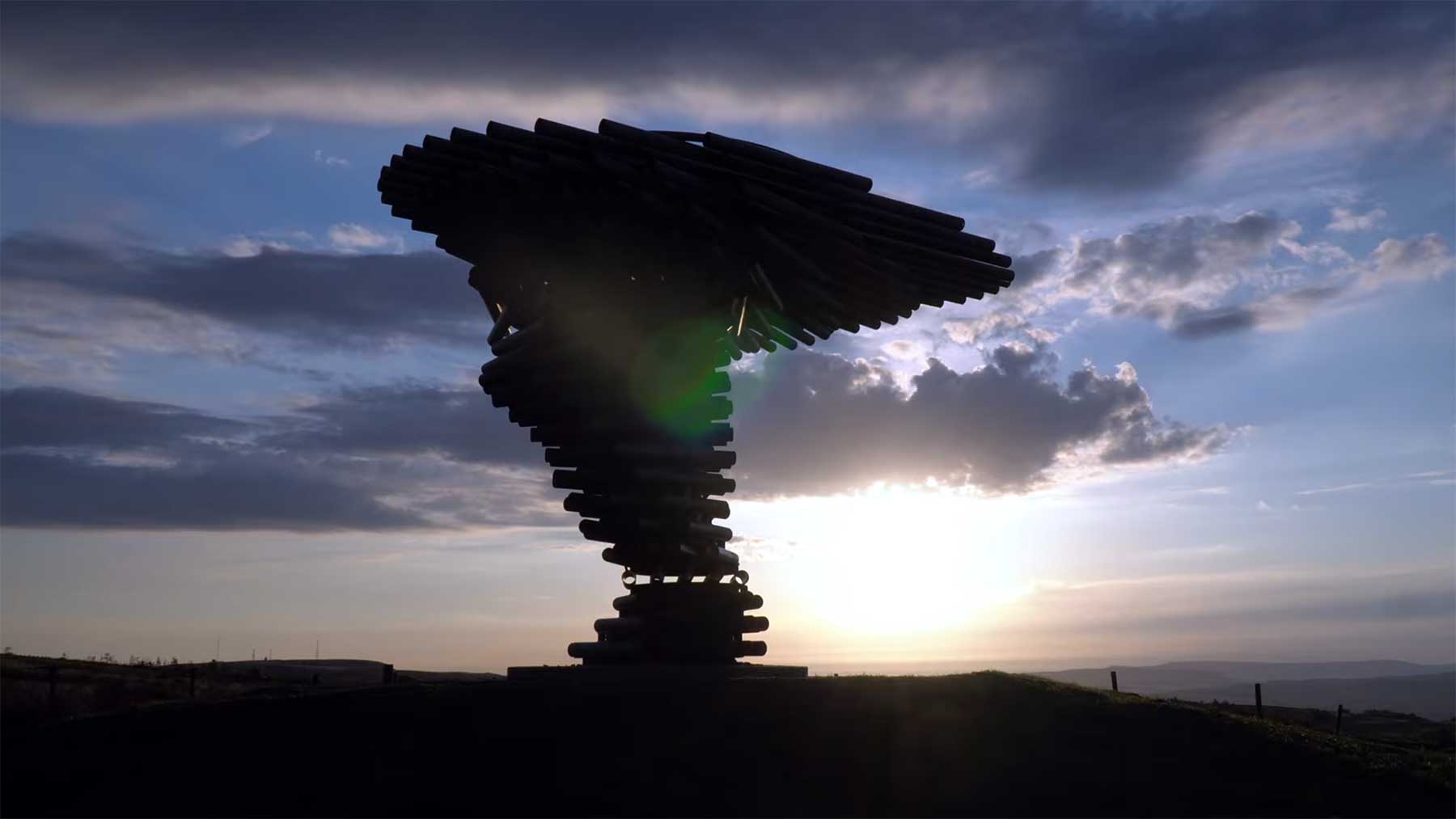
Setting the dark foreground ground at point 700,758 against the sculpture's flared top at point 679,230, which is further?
the sculpture's flared top at point 679,230

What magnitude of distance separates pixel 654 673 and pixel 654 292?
17.5 feet

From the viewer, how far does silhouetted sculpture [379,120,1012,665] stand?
17234 millimetres

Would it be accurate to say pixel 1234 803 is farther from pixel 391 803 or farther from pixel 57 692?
pixel 57 692

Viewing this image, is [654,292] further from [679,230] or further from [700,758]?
[700,758]

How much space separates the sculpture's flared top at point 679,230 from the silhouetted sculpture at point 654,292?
1.1 inches

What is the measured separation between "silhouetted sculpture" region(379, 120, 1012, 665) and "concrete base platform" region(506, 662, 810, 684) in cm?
57

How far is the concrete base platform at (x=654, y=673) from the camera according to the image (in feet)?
55.4

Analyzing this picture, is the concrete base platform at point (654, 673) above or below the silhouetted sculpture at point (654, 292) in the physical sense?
below

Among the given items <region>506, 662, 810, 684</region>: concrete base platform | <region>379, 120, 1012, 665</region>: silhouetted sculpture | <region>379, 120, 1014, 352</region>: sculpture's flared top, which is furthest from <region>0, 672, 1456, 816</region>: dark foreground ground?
<region>379, 120, 1014, 352</region>: sculpture's flared top

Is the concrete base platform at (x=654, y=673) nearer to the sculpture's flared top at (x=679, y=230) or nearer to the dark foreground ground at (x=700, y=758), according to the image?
the dark foreground ground at (x=700, y=758)

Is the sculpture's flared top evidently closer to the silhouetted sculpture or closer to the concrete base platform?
the silhouetted sculpture

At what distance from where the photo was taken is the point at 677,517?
61.2 feet

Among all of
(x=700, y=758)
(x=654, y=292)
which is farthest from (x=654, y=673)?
(x=654, y=292)

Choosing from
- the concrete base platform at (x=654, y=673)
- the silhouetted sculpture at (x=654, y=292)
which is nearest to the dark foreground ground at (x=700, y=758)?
the concrete base platform at (x=654, y=673)
